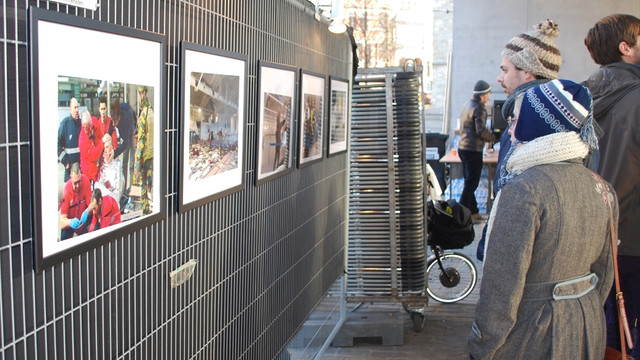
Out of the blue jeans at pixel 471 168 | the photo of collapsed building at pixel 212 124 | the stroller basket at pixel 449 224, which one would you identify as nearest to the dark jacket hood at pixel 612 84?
the stroller basket at pixel 449 224

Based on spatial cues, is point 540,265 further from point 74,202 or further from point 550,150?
point 74,202

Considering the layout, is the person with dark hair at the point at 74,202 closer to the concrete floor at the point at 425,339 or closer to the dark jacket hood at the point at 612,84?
the dark jacket hood at the point at 612,84

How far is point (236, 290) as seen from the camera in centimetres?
370

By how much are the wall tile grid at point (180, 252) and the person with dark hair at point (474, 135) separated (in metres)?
6.09

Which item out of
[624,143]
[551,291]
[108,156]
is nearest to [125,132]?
[108,156]

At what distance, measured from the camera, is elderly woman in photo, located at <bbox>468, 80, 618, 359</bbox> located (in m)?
2.91

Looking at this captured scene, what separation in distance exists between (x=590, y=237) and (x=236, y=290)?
1.65 meters

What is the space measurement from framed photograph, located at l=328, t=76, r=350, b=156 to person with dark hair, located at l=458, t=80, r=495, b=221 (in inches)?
218

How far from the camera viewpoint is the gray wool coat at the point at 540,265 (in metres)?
2.90

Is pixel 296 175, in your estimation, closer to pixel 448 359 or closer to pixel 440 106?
pixel 448 359

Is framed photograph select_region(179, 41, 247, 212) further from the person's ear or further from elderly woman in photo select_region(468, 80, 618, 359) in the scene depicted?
the person's ear

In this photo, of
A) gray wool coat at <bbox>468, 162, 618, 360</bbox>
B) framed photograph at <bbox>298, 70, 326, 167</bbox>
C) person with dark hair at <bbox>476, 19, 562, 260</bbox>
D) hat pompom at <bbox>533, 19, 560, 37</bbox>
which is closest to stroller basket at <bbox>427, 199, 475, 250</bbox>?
framed photograph at <bbox>298, 70, 326, 167</bbox>

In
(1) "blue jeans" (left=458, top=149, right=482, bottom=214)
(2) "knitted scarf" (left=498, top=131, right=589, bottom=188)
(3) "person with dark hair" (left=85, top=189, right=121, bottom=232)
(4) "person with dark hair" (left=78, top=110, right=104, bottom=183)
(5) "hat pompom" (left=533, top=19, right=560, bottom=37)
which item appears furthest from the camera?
(1) "blue jeans" (left=458, top=149, right=482, bottom=214)

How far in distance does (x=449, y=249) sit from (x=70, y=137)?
5.48 metres
